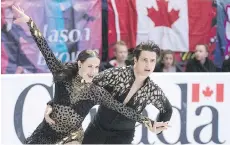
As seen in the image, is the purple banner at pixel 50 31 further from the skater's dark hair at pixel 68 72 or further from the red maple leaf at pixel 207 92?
the skater's dark hair at pixel 68 72

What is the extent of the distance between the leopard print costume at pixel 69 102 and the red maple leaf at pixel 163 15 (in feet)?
11.6

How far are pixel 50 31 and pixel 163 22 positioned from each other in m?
1.49

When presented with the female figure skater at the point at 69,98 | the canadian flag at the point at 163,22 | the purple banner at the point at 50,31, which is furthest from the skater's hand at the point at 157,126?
the canadian flag at the point at 163,22

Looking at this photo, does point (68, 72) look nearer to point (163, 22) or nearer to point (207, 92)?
point (207, 92)

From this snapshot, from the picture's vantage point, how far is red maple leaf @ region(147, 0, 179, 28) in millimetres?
7750

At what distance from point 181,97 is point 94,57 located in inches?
78.7

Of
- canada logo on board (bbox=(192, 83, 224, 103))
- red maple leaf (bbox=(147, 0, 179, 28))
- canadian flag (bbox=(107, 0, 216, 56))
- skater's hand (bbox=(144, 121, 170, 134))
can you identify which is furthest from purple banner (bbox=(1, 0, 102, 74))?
skater's hand (bbox=(144, 121, 170, 134))

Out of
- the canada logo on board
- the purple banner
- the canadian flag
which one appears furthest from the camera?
the canadian flag

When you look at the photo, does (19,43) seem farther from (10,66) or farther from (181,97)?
(181,97)

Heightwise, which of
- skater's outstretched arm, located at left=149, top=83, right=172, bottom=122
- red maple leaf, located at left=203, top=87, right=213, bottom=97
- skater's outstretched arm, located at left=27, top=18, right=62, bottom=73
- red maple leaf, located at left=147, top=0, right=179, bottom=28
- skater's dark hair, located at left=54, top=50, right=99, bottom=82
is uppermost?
red maple leaf, located at left=147, top=0, right=179, bottom=28

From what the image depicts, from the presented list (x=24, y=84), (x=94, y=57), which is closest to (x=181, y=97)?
(x=24, y=84)

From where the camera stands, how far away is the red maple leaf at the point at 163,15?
775 cm

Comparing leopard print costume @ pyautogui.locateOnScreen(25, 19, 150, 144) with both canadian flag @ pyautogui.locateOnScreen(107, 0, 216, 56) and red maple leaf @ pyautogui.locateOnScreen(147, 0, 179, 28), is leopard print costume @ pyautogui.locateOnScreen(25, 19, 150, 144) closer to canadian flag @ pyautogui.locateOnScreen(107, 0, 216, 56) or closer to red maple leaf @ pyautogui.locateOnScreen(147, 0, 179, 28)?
canadian flag @ pyautogui.locateOnScreen(107, 0, 216, 56)

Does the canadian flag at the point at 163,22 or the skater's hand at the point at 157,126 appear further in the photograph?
the canadian flag at the point at 163,22
